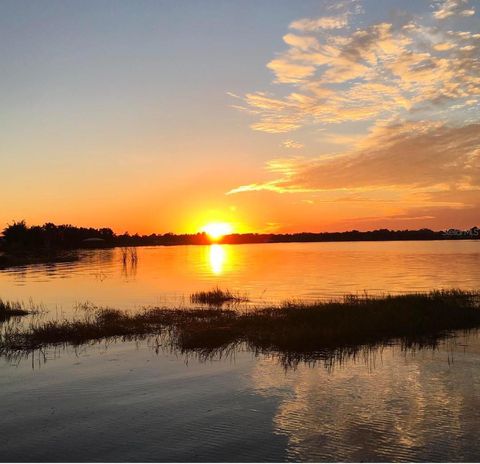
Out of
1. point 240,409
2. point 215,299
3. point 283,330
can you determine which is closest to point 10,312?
point 215,299

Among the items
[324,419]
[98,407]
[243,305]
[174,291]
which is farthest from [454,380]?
[174,291]

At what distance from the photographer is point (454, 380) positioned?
16047 millimetres

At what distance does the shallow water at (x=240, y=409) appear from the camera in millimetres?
11016

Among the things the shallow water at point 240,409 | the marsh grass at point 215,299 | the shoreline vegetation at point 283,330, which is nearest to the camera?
the shallow water at point 240,409

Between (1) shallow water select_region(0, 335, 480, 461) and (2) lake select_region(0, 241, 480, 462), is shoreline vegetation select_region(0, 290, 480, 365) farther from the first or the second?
(1) shallow water select_region(0, 335, 480, 461)

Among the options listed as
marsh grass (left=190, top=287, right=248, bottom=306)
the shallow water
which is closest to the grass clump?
marsh grass (left=190, top=287, right=248, bottom=306)

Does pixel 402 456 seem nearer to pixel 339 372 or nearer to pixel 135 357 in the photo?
pixel 339 372

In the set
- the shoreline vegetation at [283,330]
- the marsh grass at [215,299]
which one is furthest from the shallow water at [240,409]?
the marsh grass at [215,299]

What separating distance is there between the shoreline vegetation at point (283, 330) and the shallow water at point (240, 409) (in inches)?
61.8

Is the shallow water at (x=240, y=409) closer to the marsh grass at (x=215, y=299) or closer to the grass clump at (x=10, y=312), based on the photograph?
the grass clump at (x=10, y=312)

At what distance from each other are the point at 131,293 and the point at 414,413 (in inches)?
1471

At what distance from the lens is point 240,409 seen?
44.8 ft

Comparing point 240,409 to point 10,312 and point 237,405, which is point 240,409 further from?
point 10,312

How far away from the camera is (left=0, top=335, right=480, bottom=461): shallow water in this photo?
434 inches
